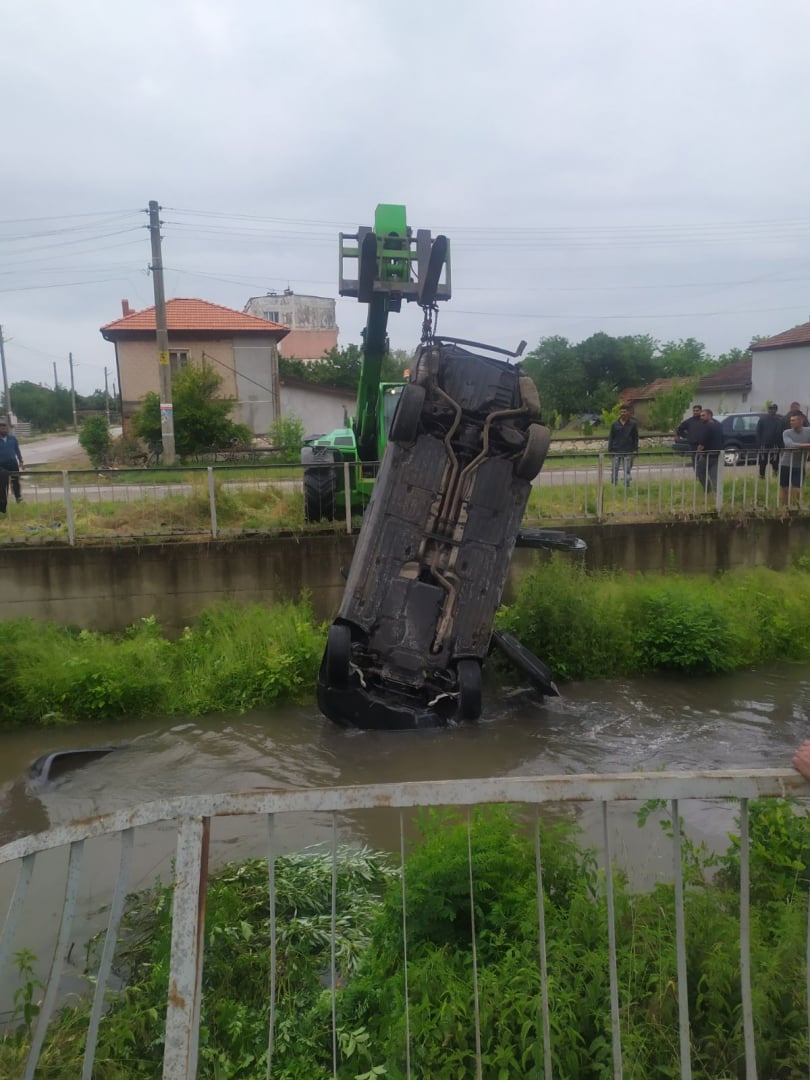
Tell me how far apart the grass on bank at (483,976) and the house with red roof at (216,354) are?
2638cm

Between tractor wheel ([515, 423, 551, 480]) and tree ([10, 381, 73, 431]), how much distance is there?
2843 inches

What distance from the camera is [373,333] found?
9617mm

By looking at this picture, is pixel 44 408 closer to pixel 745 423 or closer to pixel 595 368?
pixel 595 368

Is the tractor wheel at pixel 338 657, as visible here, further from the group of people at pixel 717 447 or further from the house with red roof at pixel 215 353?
the house with red roof at pixel 215 353

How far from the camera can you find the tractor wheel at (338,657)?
6906 millimetres

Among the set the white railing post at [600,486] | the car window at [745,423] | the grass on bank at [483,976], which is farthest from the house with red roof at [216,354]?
the grass on bank at [483,976]

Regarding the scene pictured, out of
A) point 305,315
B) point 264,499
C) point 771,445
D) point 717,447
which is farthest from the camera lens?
point 305,315

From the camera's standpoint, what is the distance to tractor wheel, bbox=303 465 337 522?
10375 mm

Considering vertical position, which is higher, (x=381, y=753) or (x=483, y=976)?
(x=483, y=976)

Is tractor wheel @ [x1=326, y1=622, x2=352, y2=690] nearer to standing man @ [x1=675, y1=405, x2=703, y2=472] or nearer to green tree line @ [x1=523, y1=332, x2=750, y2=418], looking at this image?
standing man @ [x1=675, y1=405, x2=703, y2=472]

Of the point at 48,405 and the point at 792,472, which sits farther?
the point at 48,405

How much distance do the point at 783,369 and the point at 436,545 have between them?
32690 mm

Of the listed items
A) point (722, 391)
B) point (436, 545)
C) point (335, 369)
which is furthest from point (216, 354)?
point (722, 391)

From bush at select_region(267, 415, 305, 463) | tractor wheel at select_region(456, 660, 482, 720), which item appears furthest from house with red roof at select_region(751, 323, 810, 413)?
tractor wheel at select_region(456, 660, 482, 720)
